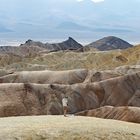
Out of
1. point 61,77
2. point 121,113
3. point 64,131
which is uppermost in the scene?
point 64,131

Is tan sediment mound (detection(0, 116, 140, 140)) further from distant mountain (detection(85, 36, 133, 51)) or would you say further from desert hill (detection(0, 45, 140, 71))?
distant mountain (detection(85, 36, 133, 51))

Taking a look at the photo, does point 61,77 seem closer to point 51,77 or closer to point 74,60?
point 51,77

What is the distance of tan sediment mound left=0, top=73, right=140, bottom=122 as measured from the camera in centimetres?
3350

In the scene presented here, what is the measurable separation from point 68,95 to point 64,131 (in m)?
21.7

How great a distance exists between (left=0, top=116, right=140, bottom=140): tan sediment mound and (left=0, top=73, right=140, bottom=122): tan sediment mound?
1407 centimetres

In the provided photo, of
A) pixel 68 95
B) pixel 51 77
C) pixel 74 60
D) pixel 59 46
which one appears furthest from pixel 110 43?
pixel 68 95

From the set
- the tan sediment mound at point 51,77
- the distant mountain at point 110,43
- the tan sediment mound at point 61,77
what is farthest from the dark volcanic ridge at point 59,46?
the tan sediment mound at point 61,77

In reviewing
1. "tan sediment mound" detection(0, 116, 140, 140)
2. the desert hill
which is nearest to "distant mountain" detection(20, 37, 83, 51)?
the desert hill

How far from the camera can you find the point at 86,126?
58.9 feet

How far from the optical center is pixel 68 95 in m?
38.7

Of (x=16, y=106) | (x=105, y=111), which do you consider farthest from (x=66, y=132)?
(x=16, y=106)

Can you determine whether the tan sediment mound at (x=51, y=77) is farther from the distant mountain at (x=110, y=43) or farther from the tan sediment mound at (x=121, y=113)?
the distant mountain at (x=110, y=43)

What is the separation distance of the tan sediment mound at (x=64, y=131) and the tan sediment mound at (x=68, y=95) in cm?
1407

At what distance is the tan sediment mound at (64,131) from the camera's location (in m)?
16.5
